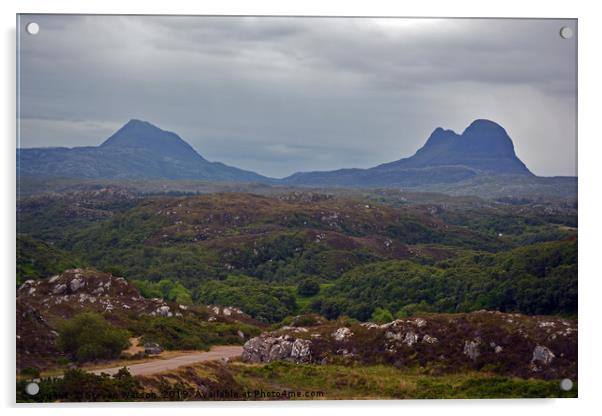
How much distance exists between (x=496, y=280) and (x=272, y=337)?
482 centimetres

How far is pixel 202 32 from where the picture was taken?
14391 mm

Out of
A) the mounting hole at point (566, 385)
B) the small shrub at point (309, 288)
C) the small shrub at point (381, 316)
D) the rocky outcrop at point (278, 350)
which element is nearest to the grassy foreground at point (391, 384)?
the mounting hole at point (566, 385)

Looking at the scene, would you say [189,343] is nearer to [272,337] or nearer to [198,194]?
[272,337]

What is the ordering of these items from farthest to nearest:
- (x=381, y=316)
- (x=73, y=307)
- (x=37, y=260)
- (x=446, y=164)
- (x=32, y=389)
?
(x=446, y=164), (x=381, y=316), (x=37, y=260), (x=73, y=307), (x=32, y=389)

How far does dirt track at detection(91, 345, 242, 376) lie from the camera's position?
13391 millimetres

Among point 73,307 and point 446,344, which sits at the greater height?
point 73,307

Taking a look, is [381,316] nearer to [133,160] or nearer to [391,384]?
[391,384]

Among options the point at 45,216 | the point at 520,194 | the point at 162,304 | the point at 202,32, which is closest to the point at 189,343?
the point at 162,304

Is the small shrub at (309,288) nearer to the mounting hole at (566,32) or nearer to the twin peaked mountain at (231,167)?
the twin peaked mountain at (231,167)

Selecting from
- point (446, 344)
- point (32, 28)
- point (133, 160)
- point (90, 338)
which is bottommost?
point (446, 344)

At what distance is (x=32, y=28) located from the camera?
1345cm

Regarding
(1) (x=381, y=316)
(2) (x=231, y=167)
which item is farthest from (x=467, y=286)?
(2) (x=231, y=167)

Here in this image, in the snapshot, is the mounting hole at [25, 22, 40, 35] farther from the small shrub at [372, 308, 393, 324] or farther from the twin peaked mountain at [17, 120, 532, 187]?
the small shrub at [372, 308, 393, 324]

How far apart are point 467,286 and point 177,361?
633 cm
